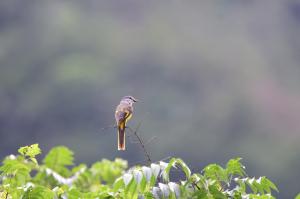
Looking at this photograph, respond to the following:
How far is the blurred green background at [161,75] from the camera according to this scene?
94.2ft

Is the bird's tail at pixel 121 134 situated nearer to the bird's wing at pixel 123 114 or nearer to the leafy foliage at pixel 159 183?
the bird's wing at pixel 123 114

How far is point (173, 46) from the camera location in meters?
38.7

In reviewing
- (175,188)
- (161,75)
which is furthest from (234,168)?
(161,75)

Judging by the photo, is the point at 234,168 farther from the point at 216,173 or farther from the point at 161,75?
the point at 161,75

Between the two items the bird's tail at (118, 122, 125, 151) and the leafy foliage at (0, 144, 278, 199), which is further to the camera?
the bird's tail at (118, 122, 125, 151)

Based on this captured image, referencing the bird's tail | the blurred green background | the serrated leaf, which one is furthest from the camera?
the blurred green background

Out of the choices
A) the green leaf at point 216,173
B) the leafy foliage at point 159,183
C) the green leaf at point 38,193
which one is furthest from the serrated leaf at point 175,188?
the green leaf at point 38,193

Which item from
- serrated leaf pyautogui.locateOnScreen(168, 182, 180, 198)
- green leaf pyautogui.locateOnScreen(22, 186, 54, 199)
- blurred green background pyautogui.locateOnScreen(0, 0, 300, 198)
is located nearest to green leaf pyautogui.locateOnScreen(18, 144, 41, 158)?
green leaf pyautogui.locateOnScreen(22, 186, 54, 199)

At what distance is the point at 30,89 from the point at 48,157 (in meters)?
29.2

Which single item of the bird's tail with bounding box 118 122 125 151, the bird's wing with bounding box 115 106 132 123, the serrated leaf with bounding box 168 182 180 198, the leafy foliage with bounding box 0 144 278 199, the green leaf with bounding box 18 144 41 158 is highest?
the bird's wing with bounding box 115 106 132 123

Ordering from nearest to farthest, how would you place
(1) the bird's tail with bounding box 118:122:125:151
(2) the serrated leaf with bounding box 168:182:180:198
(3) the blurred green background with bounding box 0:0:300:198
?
(2) the serrated leaf with bounding box 168:182:180:198 < (1) the bird's tail with bounding box 118:122:125:151 < (3) the blurred green background with bounding box 0:0:300:198

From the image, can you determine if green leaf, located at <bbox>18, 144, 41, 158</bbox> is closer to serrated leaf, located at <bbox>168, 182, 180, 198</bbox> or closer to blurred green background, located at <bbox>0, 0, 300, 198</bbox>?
serrated leaf, located at <bbox>168, 182, 180, 198</bbox>

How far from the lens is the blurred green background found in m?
28.7

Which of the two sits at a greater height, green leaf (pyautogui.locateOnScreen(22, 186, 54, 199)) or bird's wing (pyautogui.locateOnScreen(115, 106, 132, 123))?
bird's wing (pyautogui.locateOnScreen(115, 106, 132, 123))
